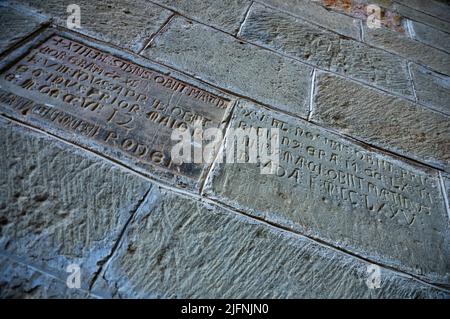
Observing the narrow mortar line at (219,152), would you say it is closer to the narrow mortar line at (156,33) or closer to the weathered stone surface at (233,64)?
the weathered stone surface at (233,64)

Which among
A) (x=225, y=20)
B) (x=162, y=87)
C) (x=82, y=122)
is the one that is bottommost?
(x=82, y=122)

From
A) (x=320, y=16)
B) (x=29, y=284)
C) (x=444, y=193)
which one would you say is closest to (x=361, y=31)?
(x=320, y=16)

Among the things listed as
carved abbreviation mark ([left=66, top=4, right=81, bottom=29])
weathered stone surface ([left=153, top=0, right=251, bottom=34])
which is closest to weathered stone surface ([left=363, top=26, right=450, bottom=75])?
weathered stone surface ([left=153, top=0, right=251, bottom=34])

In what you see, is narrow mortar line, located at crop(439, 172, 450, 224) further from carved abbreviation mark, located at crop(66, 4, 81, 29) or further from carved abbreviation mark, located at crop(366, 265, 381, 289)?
carved abbreviation mark, located at crop(66, 4, 81, 29)

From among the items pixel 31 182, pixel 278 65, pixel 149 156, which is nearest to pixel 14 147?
pixel 31 182

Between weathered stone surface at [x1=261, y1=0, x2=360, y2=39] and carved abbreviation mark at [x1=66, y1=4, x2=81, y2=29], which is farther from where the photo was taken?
weathered stone surface at [x1=261, y1=0, x2=360, y2=39]

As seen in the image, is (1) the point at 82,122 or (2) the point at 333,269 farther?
(1) the point at 82,122
